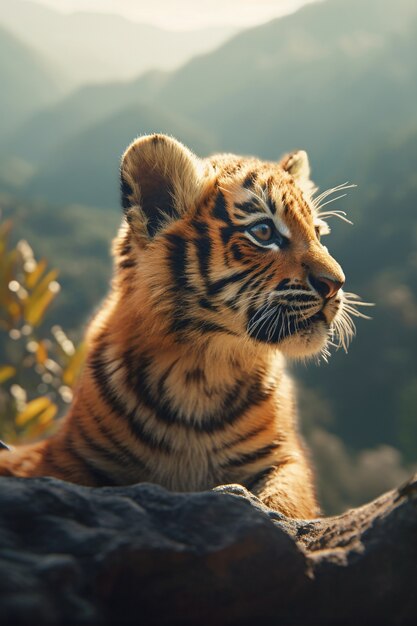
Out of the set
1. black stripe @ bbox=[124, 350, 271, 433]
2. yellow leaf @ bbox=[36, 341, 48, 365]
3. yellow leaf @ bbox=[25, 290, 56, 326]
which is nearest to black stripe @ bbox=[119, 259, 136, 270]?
black stripe @ bbox=[124, 350, 271, 433]

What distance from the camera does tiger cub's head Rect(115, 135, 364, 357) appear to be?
219 cm

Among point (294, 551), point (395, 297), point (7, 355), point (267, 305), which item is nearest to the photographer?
point (294, 551)

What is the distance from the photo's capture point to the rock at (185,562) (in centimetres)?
112

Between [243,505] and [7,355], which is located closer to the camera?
[243,505]

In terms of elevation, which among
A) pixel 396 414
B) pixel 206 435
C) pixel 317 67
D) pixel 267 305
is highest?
pixel 317 67

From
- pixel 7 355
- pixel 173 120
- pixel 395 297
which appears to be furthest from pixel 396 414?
pixel 173 120

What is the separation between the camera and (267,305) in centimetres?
218

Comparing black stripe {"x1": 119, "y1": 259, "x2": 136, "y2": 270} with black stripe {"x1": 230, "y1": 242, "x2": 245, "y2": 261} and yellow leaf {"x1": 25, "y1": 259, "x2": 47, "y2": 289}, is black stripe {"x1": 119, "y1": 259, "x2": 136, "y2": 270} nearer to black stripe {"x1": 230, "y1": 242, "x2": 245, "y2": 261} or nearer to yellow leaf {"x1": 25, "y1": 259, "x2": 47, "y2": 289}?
black stripe {"x1": 230, "y1": 242, "x2": 245, "y2": 261}

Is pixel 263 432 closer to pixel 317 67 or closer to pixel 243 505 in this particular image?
pixel 243 505

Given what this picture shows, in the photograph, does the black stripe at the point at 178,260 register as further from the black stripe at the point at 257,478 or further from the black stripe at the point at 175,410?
the black stripe at the point at 257,478

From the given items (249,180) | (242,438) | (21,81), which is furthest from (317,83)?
(242,438)

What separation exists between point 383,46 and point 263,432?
21.1m

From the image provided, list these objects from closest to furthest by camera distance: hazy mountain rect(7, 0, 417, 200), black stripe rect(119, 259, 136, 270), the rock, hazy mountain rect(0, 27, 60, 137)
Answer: the rock < black stripe rect(119, 259, 136, 270) < hazy mountain rect(7, 0, 417, 200) < hazy mountain rect(0, 27, 60, 137)

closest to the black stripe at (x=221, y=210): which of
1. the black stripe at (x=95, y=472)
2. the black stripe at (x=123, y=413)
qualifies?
the black stripe at (x=123, y=413)
